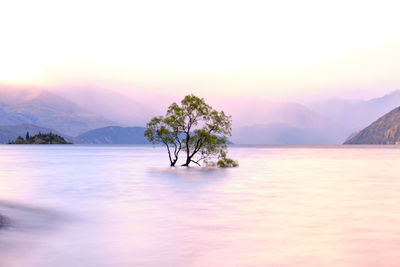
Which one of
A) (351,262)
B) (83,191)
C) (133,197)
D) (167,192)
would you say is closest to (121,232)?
(351,262)

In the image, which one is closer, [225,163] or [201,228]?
[201,228]

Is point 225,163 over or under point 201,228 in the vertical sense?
over

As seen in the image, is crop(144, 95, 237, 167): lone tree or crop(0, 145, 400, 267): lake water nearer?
crop(0, 145, 400, 267): lake water

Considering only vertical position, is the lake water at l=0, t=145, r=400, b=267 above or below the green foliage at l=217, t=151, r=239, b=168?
below

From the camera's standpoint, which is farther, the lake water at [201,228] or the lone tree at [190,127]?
the lone tree at [190,127]

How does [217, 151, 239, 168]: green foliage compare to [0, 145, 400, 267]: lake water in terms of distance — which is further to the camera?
[217, 151, 239, 168]: green foliage

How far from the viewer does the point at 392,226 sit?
90.7 ft

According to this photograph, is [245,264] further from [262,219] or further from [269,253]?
[262,219]

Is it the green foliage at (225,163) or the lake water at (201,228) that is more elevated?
the green foliage at (225,163)

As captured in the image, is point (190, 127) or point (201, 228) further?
point (190, 127)

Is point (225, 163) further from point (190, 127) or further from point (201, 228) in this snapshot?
point (201, 228)

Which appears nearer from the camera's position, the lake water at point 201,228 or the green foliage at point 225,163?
the lake water at point 201,228

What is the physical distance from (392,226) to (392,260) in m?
10.2

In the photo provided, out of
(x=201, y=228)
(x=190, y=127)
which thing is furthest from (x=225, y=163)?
(x=201, y=228)
